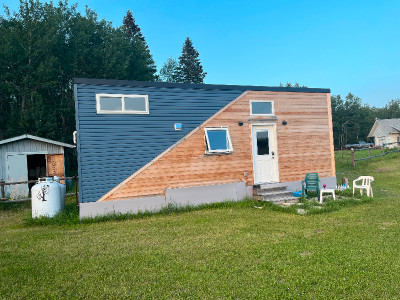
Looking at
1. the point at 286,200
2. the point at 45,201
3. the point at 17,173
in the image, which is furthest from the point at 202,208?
the point at 17,173

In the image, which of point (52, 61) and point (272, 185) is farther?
point (52, 61)

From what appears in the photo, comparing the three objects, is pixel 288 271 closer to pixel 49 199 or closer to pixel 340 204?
pixel 340 204

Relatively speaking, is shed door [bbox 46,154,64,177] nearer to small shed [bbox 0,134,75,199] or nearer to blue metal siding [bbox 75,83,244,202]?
small shed [bbox 0,134,75,199]

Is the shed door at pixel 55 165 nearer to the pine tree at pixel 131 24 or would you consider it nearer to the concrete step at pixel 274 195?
Result: the concrete step at pixel 274 195

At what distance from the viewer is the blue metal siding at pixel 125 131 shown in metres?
7.62

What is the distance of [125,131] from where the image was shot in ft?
26.4

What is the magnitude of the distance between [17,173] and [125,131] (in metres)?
8.25

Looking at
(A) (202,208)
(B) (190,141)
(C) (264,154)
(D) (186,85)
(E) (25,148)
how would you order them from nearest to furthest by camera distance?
1. (A) (202,208)
2. (B) (190,141)
3. (D) (186,85)
4. (C) (264,154)
5. (E) (25,148)

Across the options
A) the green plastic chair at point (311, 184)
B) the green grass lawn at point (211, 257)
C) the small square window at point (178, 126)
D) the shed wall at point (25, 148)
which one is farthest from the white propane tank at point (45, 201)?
the green plastic chair at point (311, 184)

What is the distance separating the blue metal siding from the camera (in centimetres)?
762

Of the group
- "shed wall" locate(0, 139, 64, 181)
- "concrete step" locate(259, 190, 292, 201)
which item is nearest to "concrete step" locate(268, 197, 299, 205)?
"concrete step" locate(259, 190, 292, 201)

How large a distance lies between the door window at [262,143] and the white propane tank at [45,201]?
21.1ft

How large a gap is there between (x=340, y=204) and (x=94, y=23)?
1017 inches

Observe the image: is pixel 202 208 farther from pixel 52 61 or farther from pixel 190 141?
pixel 52 61
